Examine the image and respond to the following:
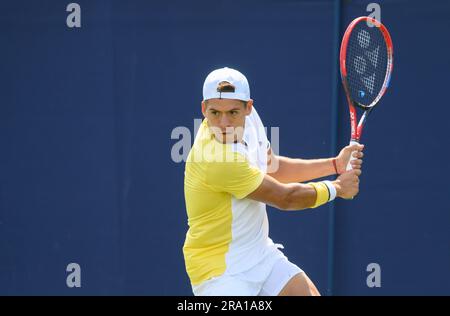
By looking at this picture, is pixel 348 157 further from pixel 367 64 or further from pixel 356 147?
pixel 367 64

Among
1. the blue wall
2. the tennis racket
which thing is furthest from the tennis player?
the blue wall

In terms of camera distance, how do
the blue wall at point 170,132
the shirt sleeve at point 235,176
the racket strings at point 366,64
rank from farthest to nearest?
the blue wall at point 170,132, the racket strings at point 366,64, the shirt sleeve at point 235,176

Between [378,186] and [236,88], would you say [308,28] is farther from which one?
[236,88]

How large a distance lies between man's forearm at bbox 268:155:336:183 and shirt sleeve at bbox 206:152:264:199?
52 centimetres

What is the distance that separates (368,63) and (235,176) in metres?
1.21

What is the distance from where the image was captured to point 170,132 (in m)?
5.41

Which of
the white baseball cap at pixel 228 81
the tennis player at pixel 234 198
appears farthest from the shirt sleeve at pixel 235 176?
the white baseball cap at pixel 228 81

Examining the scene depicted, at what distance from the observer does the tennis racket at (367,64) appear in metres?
4.42

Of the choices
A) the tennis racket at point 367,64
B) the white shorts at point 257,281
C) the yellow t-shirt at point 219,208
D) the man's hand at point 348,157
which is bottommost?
the white shorts at point 257,281

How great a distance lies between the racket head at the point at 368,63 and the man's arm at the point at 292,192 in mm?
452

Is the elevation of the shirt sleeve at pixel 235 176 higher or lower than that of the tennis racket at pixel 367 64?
lower

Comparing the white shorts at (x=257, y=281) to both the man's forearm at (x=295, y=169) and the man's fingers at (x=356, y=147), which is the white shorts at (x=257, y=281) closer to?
the man's forearm at (x=295, y=169)
